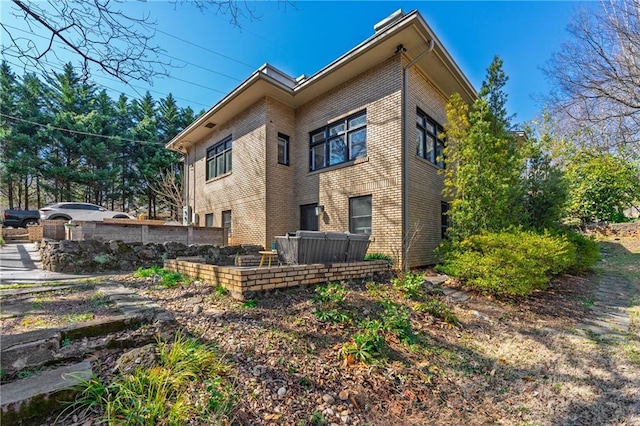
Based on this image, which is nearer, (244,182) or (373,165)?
(373,165)

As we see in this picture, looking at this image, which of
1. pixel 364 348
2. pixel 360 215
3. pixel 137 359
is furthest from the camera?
pixel 360 215

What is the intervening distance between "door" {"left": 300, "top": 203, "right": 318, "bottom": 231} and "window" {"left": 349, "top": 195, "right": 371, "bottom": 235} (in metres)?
1.61

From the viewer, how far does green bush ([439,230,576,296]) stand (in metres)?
5.27

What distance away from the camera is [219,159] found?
44.1ft

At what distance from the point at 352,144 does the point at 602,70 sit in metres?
8.72

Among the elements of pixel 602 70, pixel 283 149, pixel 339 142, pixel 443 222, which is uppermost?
pixel 602 70

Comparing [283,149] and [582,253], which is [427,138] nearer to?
[283,149]

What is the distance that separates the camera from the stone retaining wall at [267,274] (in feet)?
13.0

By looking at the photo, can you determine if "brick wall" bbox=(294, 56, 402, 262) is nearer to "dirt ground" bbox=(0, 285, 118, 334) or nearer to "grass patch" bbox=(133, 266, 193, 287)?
"grass patch" bbox=(133, 266, 193, 287)

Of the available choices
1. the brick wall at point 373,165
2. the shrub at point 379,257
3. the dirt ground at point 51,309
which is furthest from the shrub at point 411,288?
the dirt ground at point 51,309

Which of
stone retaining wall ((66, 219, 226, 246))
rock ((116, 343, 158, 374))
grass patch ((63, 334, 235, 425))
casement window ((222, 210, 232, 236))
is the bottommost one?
grass patch ((63, 334, 235, 425))

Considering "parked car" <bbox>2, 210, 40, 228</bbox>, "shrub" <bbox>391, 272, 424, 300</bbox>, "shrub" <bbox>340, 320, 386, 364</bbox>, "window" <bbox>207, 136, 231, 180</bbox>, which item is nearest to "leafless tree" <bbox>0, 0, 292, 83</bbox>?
"shrub" <bbox>340, 320, 386, 364</bbox>

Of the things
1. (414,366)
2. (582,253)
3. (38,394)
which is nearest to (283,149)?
(414,366)

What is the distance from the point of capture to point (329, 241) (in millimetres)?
5746
